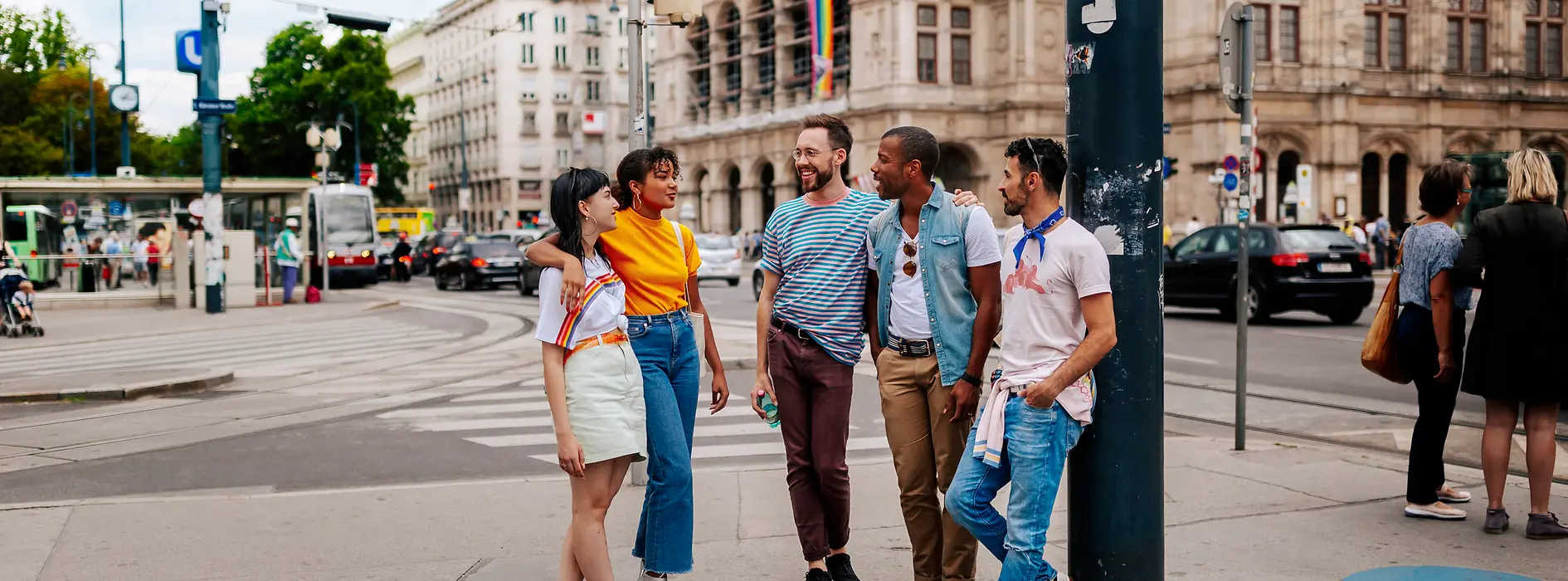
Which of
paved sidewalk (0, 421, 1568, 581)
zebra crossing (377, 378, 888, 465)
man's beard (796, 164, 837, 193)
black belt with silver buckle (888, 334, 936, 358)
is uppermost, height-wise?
man's beard (796, 164, 837, 193)

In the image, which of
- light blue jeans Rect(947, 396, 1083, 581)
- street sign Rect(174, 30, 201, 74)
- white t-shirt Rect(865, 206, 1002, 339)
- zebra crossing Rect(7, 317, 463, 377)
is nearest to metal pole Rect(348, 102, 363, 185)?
street sign Rect(174, 30, 201, 74)

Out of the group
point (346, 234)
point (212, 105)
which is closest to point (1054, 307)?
point (212, 105)

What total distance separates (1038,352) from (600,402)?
1.41 metres

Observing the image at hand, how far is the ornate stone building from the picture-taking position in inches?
1960

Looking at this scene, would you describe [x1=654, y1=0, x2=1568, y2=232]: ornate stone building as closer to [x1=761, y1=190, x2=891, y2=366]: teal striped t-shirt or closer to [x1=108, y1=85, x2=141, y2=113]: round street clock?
[x1=108, y1=85, x2=141, y2=113]: round street clock

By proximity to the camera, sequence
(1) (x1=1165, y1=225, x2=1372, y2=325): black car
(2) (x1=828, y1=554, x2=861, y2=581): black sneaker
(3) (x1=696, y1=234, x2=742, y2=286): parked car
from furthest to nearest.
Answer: (3) (x1=696, y1=234, x2=742, y2=286): parked car → (1) (x1=1165, y1=225, x2=1372, y2=325): black car → (2) (x1=828, y1=554, x2=861, y2=581): black sneaker

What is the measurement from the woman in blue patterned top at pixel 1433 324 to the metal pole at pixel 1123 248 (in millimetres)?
2594

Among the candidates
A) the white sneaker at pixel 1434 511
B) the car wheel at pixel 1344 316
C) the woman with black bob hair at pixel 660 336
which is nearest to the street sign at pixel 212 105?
the car wheel at pixel 1344 316

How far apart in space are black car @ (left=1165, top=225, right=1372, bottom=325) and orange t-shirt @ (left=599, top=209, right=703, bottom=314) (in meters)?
16.3

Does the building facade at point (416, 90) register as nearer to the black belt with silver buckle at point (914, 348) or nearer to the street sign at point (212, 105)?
the street sign at point (212, 105)

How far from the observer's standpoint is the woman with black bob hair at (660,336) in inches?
196

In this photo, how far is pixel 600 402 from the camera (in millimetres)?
4621

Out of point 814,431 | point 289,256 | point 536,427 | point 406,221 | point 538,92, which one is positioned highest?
point 538,92

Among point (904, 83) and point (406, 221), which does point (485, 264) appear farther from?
point (406, 221)
